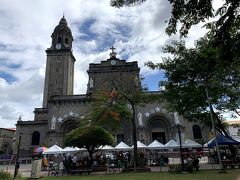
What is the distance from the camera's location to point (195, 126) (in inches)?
1678

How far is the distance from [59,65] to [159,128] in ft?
86.1

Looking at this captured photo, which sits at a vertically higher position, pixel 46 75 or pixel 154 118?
pixel 46 75

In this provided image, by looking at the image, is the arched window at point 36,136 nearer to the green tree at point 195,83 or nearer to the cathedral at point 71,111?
the cathedral at point 71,111

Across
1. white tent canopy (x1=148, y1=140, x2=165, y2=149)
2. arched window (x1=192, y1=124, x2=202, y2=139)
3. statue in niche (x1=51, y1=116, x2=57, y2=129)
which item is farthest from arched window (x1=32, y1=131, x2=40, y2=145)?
arched window (x1=192, y1=124, x2=202, y2=139)

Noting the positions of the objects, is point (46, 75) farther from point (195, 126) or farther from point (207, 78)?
point (207, 78)

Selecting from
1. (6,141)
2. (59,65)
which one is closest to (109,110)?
(59,65)

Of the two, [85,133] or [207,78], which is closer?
[207,78]

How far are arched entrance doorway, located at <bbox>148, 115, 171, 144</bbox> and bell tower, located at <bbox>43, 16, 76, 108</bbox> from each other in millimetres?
20439

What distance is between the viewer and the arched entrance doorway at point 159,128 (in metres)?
41.6

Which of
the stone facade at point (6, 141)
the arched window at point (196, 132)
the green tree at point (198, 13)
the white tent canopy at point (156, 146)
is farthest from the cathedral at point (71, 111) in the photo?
the green tree at point (198, 13)

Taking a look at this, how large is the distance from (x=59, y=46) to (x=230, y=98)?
42770 millimetres

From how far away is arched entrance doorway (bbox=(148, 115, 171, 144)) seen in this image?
1636 inches

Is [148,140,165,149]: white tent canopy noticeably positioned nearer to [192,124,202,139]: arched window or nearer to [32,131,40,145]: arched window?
[192,124,202,139]: arched window

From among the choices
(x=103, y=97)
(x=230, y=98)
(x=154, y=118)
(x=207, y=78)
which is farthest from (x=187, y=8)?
(x=154, y=118)
